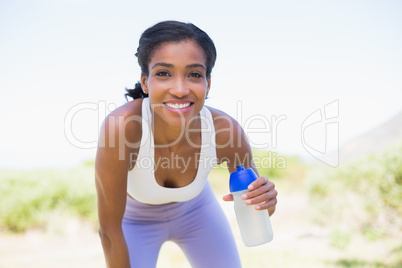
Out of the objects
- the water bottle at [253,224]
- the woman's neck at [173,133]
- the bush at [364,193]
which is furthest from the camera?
the bush at [364,193]

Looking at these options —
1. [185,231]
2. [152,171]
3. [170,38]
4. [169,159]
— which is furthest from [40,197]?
[170,38]

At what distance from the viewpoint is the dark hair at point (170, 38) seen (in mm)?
2221

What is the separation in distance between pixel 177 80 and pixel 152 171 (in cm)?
63

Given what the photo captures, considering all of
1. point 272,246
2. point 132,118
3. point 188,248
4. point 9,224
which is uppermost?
point 132,118

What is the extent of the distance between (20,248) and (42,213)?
2.68 feet

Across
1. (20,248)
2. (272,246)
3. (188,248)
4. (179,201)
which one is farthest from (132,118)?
(20,248)

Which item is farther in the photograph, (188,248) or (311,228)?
(311,228)

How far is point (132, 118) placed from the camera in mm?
2316

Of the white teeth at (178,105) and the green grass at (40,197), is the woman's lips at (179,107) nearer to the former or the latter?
the white teeth at (178,105)

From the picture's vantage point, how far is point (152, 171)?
2412 mm

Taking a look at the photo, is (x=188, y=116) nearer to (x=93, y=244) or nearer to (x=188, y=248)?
(x=188, y=248)

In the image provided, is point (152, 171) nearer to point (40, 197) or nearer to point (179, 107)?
point (179, 107)

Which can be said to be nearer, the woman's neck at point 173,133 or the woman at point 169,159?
the woman at point 169,159

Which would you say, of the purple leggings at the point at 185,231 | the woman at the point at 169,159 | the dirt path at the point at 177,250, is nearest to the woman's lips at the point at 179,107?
the woman at the point at 169,159
